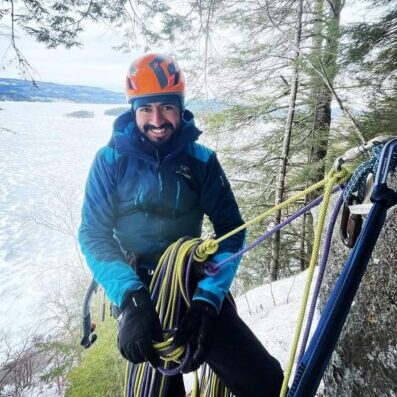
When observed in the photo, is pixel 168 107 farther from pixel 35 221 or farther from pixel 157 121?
pixel 35 221

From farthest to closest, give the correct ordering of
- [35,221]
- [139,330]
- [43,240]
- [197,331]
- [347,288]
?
[43,240] < [35,221] < [197,331] < [139,330] < [347,288]

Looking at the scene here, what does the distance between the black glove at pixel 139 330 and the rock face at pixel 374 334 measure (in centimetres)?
100

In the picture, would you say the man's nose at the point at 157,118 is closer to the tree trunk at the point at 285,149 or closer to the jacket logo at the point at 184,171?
the jacket logo at the point at 184,171

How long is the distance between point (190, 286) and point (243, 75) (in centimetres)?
757

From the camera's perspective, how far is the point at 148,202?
7.00 ft

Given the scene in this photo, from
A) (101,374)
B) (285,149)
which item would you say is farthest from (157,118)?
(101,374)

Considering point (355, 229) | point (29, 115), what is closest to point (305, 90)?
point (355, 229)

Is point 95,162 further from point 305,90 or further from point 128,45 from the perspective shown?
point 305,90

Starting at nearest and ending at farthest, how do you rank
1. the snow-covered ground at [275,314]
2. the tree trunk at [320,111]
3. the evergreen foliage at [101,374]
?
the snow-covered ground at [275,314], the tree trunk at [320,111], the evergreen foliage at [101,374]

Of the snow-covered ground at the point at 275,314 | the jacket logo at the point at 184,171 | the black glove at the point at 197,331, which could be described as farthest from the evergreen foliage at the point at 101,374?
the jacket logo at the point at 184,171

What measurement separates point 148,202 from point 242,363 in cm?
113

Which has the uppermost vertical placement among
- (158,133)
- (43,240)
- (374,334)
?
(158,133)

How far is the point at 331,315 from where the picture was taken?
0.85 m

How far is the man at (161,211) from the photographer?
184cm
